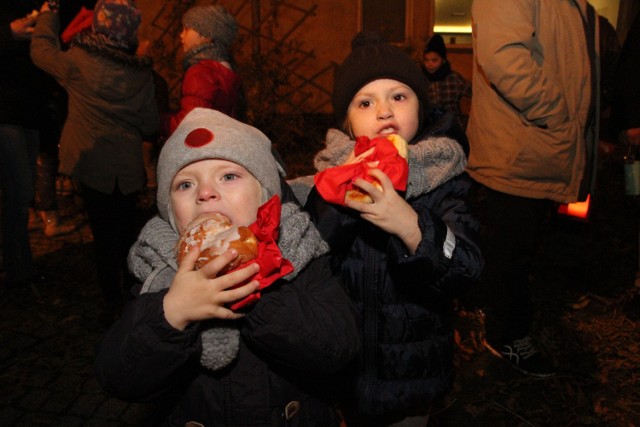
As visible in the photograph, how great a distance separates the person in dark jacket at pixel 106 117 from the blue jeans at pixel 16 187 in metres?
0.58

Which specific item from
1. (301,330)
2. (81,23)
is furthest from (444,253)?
(81,23)

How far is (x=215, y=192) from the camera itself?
4.91 feet

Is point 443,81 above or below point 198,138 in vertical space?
A: below

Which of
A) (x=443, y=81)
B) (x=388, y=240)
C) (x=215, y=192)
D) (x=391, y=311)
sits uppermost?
(x=215, y=192)

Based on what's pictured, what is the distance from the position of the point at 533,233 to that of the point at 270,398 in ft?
6.40

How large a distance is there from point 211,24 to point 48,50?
1.09m

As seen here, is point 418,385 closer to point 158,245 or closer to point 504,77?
point 158,245

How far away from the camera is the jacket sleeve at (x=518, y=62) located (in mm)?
2576

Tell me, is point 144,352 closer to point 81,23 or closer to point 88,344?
point 88,344

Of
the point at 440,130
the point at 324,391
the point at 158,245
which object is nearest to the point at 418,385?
the point at 324,391

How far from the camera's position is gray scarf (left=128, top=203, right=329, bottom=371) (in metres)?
1.44

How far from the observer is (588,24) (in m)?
2.79

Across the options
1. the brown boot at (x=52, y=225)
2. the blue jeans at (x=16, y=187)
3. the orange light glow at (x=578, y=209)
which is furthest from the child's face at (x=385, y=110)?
the brown boot at (x=52, y=225)

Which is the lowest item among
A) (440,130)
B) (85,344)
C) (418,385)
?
(85,344)
